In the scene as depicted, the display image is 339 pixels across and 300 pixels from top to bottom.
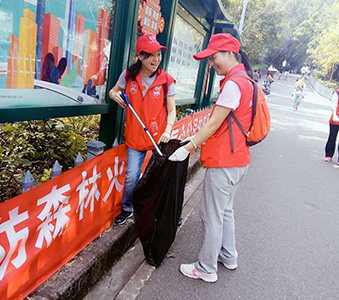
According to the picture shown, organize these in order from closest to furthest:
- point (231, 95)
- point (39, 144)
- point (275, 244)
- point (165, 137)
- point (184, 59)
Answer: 1. point (231, 95)
2. point (165, 137)
3. point (275, 244)
4. point (39, 144)
5. point (184, 59)

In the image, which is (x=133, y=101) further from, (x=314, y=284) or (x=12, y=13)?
(x=314, y=284)

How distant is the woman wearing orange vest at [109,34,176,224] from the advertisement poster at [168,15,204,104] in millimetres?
2368

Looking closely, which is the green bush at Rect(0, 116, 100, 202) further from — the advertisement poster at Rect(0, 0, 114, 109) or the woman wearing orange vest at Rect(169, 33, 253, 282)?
the woman wearing orange vest at Rect(169, 33, 253, 282)

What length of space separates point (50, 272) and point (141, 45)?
5.78 ft

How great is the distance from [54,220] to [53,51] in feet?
4.09

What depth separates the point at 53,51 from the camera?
2.30 m

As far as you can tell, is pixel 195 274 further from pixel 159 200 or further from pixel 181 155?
pixel 181 155

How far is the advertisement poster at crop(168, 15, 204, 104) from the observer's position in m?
4.93

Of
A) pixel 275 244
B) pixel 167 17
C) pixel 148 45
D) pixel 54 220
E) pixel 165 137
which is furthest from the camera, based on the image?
pixel 167 17

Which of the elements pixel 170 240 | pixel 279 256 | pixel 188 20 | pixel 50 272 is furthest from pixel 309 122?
pixel 50 272

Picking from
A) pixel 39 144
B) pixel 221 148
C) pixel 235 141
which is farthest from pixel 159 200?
pixel 39 144

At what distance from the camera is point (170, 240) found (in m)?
2.62

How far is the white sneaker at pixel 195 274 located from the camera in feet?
8.23

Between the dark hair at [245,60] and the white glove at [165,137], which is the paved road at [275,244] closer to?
the white glove at [165,137]
